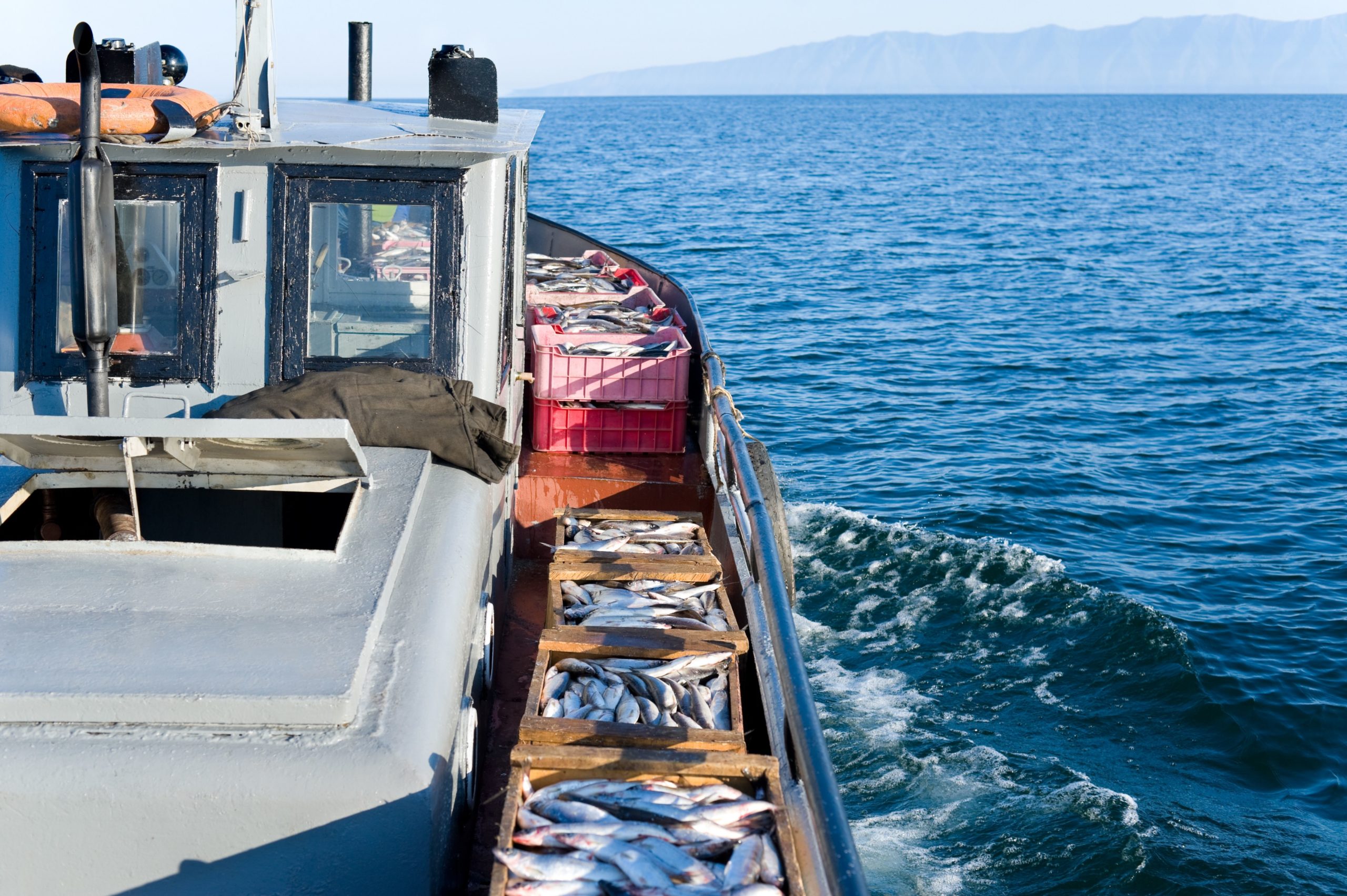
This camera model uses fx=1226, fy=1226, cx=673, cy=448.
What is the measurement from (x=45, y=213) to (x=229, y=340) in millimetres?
1087

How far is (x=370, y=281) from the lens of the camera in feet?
22.1

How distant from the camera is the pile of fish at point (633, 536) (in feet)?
23.9

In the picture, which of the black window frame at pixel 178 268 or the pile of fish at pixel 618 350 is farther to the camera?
the pile of fish at pixel 618 350

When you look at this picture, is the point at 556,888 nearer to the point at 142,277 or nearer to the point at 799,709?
the point at 799,709

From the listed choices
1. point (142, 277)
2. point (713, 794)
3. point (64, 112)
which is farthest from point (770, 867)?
point (64, 112)

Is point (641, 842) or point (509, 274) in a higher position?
point (509, 274)

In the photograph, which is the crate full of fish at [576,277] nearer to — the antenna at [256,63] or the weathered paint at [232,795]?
the antenna at [256,63]

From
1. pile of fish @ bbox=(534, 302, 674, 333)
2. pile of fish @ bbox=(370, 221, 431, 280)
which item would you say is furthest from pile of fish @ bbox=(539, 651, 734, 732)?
pile of fish @ bbox=(534, 302, 674, 333)

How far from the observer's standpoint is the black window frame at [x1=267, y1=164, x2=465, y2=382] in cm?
630

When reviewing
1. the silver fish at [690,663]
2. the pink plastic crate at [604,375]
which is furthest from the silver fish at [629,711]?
the pink plastic crate at [604,375]

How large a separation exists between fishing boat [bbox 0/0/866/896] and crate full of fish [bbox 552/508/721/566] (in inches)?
2.4

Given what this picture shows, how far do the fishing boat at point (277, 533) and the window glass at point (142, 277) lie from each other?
1cm

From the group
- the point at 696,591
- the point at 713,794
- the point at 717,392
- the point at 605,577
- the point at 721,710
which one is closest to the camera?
the point at 713,794

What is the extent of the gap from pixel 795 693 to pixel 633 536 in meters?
3.00
